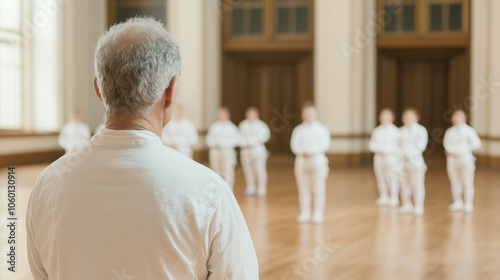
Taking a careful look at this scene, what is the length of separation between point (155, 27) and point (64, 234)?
57 centimetres

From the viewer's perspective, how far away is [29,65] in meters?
16.8

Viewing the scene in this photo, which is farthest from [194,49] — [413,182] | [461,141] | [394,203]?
[461,141]

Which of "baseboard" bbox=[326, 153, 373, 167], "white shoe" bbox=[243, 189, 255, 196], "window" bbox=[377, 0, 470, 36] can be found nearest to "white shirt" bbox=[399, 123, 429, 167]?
"white shoe" bbox=[243, 189, 255, 196]

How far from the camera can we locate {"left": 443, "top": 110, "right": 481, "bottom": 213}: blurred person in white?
31.9 ft

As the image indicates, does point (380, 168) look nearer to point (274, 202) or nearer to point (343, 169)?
point (274, 202)

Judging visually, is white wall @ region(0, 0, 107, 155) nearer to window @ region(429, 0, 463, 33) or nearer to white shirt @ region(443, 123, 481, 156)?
window @ region(429, 0, 463, 33)

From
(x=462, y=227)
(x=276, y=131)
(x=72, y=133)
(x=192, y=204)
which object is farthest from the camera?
(x=276, y=131)

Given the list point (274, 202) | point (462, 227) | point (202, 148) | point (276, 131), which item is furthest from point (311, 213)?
point (276, 131)

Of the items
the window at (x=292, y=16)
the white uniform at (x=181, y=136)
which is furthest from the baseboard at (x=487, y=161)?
the white uniform at (x=181, y=136)

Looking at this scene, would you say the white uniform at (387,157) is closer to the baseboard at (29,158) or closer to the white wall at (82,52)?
the white wall at (82,52)

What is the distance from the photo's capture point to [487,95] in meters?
16.5

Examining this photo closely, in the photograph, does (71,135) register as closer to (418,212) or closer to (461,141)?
(418,212)

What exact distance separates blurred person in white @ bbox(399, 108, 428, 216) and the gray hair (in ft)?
28.6

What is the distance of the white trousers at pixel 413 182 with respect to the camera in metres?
9.74
